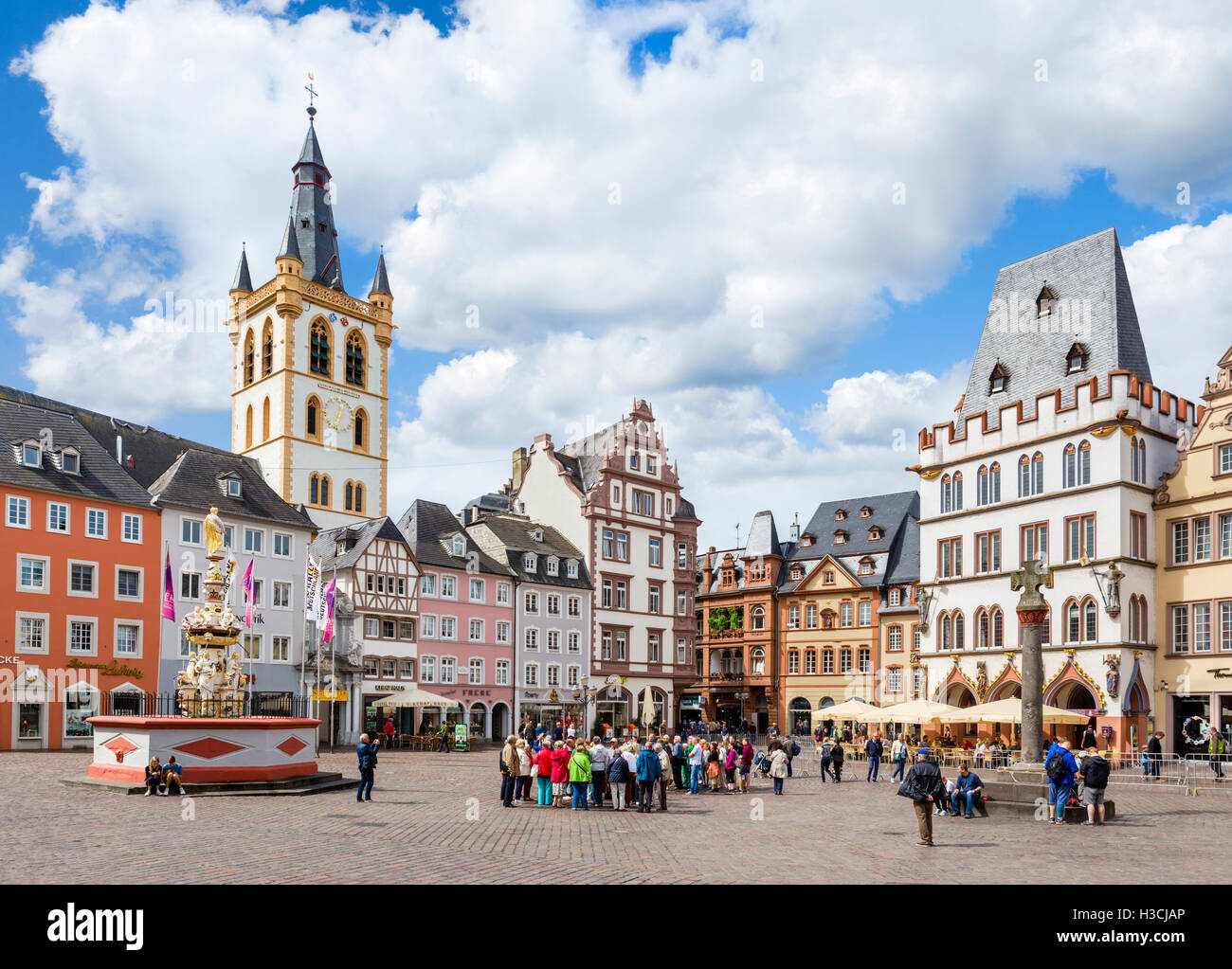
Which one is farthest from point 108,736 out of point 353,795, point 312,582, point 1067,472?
point 1067,472

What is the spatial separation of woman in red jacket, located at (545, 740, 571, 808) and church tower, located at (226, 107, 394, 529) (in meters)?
56.8

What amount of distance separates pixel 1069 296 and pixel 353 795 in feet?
137

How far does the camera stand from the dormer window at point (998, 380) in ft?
184

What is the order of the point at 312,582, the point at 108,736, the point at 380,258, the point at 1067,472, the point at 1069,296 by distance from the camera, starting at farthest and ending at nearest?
the point at 380,258
the point at 1069,296
the point at 1067,472
the point at 312,582
the point at 108,736

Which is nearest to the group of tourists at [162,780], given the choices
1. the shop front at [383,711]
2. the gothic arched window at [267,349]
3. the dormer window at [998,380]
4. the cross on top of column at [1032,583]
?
the cross on top of column at [1032,583]

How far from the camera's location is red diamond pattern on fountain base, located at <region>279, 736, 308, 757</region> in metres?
27.6

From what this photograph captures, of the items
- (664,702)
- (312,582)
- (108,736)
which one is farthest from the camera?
(664,702)

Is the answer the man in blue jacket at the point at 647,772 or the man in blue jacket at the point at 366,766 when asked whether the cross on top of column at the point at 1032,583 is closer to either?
the man in blue jacket at the point at 647,772

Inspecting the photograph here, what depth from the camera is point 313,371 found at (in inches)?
3354

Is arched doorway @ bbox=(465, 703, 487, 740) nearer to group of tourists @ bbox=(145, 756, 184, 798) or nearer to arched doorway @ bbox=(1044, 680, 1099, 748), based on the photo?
arched doorway @ bbox=(1044, 680, 1099, 748)

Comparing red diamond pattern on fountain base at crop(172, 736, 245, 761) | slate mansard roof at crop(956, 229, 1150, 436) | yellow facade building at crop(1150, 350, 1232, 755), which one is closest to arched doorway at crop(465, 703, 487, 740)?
slate mansard roof at crop(956, 229, 1150, 436)

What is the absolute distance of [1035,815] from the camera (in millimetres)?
25031

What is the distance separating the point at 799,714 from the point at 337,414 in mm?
39018
